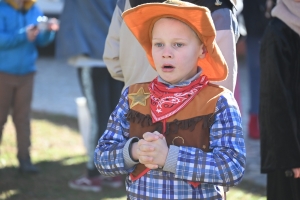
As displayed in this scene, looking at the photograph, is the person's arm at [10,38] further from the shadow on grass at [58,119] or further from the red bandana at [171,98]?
the red bandana at [171,98]

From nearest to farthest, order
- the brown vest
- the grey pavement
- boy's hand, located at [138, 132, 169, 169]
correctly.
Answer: boy's hand, located at [138, 132, 169, 169], the brown vest, the grey pavement

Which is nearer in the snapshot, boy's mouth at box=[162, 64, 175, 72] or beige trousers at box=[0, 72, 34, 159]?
boy's mouth at box=[162, 64, 175, 72]

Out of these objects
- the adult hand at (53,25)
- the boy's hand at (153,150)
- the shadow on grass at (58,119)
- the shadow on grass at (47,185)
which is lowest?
the shadow on grass at (47,185)

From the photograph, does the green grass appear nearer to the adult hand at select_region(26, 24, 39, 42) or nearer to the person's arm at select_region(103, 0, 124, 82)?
the adult hand at select_region(26, 24, 39, 42)

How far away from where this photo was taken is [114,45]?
3811 millimetres

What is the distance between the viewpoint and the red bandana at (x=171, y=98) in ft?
8.91

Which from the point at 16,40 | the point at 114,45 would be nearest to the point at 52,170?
the point at 16,40

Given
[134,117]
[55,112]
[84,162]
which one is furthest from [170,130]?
[55,112]

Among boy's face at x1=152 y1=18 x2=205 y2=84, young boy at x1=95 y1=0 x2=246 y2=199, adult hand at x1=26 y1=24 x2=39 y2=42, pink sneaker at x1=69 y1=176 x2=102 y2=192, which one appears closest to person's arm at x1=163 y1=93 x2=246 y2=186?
young boy at x1=95 y1=0 x2=246 y2=199

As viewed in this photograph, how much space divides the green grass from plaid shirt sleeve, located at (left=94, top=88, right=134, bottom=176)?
7.96ft

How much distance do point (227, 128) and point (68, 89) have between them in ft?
26.8

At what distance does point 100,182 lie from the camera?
17.9 ft

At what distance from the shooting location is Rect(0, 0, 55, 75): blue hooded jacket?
5.48 metres

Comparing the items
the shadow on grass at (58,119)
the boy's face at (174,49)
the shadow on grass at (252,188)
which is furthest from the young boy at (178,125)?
the shadow on grass at (58,119)
